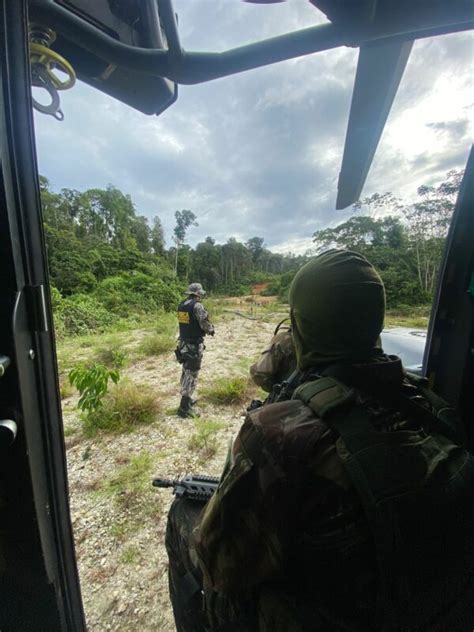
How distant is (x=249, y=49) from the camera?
74 centimetres

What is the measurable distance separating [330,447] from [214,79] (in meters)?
1.12

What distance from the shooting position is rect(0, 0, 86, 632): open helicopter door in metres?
0.62

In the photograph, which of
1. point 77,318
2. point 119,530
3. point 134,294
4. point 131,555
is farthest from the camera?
point 134,294

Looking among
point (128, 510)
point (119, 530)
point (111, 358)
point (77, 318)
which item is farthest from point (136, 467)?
point (77, 318)

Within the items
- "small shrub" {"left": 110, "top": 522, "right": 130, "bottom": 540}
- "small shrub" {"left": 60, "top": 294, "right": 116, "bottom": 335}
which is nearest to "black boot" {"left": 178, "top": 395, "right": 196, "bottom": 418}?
"small shrub" {"left": 110, "top": 522, "right": 130, "bottom": 540}

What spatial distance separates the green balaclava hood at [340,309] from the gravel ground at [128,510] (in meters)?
1.87

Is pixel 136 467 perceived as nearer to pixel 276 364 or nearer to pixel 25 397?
pixel 276 364

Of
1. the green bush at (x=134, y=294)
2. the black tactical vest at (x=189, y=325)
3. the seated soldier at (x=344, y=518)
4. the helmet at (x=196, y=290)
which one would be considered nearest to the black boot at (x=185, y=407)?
the black tactical vest at (x=189, y=325)

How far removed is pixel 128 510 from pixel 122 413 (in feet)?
5.54

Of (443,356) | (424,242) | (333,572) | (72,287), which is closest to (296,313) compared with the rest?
(333,572)

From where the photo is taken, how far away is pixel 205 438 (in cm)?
336

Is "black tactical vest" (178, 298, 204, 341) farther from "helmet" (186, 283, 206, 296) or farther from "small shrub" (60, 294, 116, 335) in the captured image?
"small shrub" (60, 294, 116, 335)

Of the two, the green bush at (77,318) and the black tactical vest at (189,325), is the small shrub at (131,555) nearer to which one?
the black tactical vest at (189,325)

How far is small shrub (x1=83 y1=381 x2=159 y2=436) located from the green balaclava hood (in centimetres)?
351
